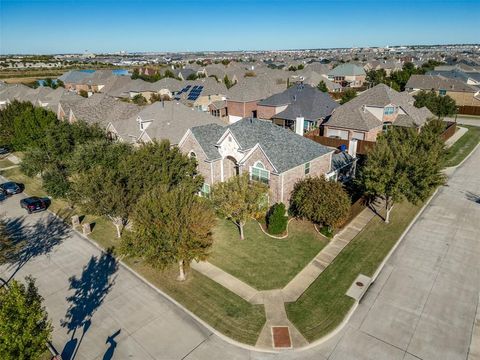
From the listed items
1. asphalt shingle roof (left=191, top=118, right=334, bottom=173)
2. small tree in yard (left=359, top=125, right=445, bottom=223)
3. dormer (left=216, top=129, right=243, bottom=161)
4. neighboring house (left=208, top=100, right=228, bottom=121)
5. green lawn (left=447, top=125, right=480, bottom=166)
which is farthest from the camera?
neighboring house (left=208, top=100, right=228, bottom=121)

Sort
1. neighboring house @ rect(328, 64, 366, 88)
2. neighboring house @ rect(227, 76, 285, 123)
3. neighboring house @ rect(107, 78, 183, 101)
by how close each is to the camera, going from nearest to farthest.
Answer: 1. neighboring house @ rect(227, 76, 285, 123)
2. neighboring house @ rect(107, 78, 183, 101)
3. neighboring house @ rect(328, 64, 366, 88)

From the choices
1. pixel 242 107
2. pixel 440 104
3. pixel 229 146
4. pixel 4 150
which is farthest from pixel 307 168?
pixel 4 150

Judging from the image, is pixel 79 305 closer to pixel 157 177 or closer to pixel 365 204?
pixel 157 177

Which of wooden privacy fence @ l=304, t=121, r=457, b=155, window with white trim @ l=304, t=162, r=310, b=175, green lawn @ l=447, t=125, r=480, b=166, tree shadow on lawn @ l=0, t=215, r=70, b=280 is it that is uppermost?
window with white trim @ l=304, t=162, r=310, b=175

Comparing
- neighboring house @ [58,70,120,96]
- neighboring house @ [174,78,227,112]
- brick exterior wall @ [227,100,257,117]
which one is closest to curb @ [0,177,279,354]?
brick exterior wall @ [227,100,257,117]

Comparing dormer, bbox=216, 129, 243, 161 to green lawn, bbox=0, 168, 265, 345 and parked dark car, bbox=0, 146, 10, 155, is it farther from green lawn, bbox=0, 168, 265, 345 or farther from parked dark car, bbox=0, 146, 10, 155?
parked dark car, bbox=0, 146, 10, 155

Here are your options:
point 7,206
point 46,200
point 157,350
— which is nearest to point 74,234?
point 46,200

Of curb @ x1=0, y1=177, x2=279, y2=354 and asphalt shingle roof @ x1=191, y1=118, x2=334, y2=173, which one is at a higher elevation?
asphalt shingle roof @ x1=191, y1=118, x2=334, y2=173

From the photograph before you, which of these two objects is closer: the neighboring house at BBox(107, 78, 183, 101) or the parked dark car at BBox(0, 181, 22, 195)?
the parked dark car at BBox(0, 181, 22, 195)
